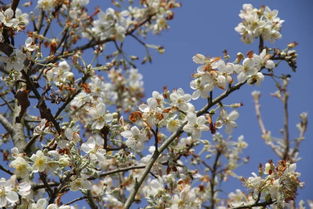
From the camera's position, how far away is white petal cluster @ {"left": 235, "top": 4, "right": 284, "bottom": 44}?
10.5 ft

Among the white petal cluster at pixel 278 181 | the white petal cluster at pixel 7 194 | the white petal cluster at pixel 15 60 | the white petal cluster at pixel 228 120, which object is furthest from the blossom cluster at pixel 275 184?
the white petal cluster at pixel 15 60

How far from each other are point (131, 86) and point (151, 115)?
5207 mm

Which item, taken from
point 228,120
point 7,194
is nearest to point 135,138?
point 228,120

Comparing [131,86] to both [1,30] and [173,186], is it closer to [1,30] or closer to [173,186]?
[173,186]

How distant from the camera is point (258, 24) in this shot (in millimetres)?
3270

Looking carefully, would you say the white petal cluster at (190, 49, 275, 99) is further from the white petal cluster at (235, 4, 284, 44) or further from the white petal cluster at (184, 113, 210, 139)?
the white petal cluster at (235, 4, 284, 44)

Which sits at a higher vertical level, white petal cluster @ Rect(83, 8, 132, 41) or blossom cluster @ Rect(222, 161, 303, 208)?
white petal cluster @ Rect(83, 8, 132, 41)

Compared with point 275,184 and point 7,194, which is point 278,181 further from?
point 7,194

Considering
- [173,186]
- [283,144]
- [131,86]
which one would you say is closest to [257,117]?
[283,144]

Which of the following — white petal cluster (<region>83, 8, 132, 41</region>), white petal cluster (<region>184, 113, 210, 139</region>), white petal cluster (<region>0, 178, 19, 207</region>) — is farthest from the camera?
white petal cluster (<region>83, 8, 132, 41</region>)

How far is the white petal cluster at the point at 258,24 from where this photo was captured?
321 cm

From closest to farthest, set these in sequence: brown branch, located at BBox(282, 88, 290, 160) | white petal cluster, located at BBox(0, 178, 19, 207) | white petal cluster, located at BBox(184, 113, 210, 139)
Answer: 1. white petal cluster, located at BBox(0, 178, 19, 207)
2. white petal cluster, located at BBox(184, 113, 210, 139)
3. brown branch, located at BBox(282, 88, 290, 160)

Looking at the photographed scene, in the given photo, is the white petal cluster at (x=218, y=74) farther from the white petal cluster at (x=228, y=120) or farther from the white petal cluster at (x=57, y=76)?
the white petal cluster at (x=57, y=76)

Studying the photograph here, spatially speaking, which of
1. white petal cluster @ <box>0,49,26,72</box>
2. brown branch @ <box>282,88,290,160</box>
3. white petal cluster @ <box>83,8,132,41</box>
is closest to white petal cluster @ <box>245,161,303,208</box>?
white petal cluster @ <box>0,49,26,72</box>
